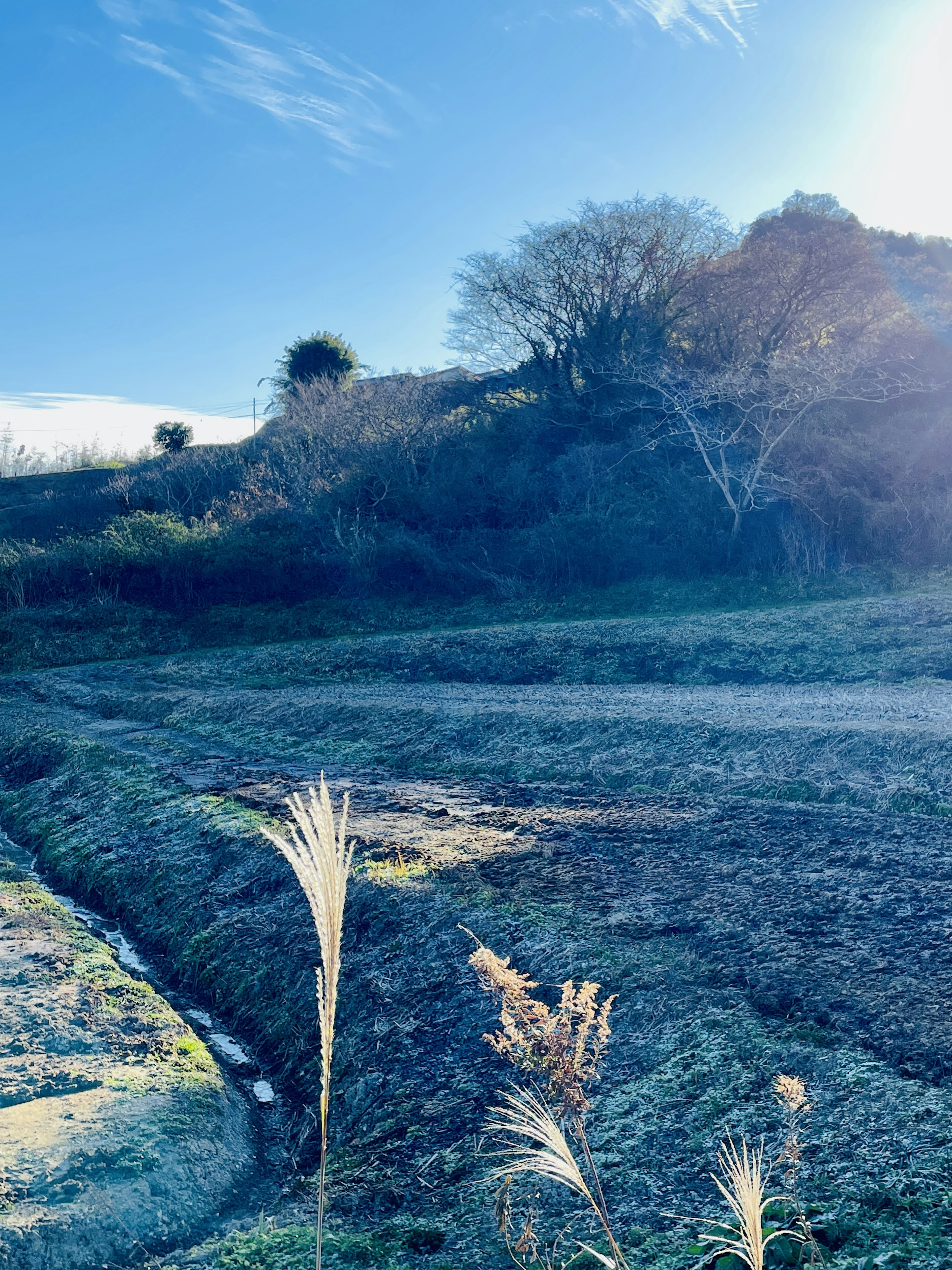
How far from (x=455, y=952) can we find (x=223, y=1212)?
7.03 ft

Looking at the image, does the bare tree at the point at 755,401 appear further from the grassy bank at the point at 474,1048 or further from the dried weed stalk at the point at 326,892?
the dried weed stalk at the point at 326,892

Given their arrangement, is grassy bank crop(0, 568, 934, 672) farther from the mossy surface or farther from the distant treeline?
the mossy surface

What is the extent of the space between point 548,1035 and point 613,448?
2658cm

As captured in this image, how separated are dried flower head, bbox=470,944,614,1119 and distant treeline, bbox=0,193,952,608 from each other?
67.2 feet

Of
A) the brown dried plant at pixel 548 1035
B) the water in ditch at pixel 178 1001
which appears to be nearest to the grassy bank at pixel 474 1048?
the water in ditch at pixel 178 1001

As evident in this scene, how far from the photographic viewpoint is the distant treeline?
77.6ft

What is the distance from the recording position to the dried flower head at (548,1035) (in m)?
2.26

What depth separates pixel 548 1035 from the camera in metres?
2.31

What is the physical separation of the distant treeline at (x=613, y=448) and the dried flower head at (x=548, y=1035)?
20486mm

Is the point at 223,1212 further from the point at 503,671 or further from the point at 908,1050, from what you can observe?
the point at 503,671

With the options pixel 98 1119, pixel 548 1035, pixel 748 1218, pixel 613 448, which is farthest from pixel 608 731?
pixel 613 448

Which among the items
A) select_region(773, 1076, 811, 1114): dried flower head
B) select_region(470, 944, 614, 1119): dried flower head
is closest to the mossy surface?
select_region(470, 944, 614, 1119): dried flower head

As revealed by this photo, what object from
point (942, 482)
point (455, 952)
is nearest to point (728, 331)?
point (942, 482)

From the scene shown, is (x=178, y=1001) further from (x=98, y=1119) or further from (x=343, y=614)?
(x=343, y=614)
